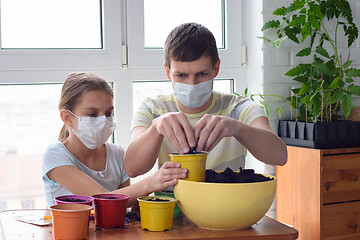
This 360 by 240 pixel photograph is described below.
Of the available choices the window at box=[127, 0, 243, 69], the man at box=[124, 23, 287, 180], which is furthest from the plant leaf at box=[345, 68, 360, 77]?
the man at box=[124, 23, 287, 180]

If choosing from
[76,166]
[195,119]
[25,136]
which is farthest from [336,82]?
[25,136]

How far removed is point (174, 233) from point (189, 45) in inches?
27.4

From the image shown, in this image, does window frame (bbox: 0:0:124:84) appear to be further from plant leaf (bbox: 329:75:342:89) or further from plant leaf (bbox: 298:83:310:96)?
plant leaf (bbox: 329:75:342:89)

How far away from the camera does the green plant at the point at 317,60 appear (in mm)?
2557

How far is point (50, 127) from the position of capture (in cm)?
264

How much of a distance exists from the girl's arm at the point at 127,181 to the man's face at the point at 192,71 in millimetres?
422

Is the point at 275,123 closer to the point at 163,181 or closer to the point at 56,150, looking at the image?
the point at 56,150

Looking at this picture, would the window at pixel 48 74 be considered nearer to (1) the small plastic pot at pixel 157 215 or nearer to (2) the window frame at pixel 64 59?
(2) the window frame at pixel 64 59

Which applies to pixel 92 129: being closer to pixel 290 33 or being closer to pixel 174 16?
pixel 174 16

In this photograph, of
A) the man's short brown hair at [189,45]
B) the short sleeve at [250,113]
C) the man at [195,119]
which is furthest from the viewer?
the short sleeve at [250,113]

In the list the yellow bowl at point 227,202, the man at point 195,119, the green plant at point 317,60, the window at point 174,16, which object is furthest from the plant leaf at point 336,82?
the yellow bowl at point 227,202

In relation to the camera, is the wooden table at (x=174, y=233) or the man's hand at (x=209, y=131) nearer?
the wooden table at (x=174, y=233)

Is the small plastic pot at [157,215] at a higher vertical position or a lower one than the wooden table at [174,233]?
higher

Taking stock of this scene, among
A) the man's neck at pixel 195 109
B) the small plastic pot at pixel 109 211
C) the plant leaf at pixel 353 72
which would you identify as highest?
the plant leaf at pixel 353 72
